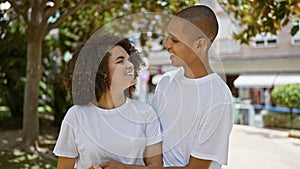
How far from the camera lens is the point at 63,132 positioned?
171 centimetres

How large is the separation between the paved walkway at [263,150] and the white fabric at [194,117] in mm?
5259

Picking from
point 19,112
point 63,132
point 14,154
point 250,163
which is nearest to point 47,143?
point 14,154

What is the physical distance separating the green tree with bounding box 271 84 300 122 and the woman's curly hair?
11.1 m

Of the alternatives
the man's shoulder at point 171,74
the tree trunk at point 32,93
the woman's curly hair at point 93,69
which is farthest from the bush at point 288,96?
the woman's curly hair at point 93,69

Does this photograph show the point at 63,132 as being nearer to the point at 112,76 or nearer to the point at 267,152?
the point at 112,76

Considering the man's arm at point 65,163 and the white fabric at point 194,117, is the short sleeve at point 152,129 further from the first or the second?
the man's arm at point 65,163

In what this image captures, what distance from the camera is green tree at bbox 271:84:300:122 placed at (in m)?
11.9

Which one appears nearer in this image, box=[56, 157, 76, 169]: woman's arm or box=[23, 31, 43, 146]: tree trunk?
box=[56, 157, 76, 169]: woman's arm

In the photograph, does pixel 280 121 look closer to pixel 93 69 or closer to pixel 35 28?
pixel 35 28

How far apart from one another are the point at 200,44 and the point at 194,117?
11.9 inches

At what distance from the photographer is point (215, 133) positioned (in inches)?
61.0

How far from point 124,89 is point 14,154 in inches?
227

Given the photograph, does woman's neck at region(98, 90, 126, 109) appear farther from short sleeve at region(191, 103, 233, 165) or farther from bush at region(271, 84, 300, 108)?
bush at region(271, 84, 300, 108)

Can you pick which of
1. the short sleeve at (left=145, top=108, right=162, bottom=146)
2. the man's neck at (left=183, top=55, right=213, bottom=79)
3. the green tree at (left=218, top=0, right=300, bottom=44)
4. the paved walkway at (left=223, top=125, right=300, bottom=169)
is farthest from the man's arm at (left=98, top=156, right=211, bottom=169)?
the paved walkway at (left=223, top=125, right=300, bottom=169)
